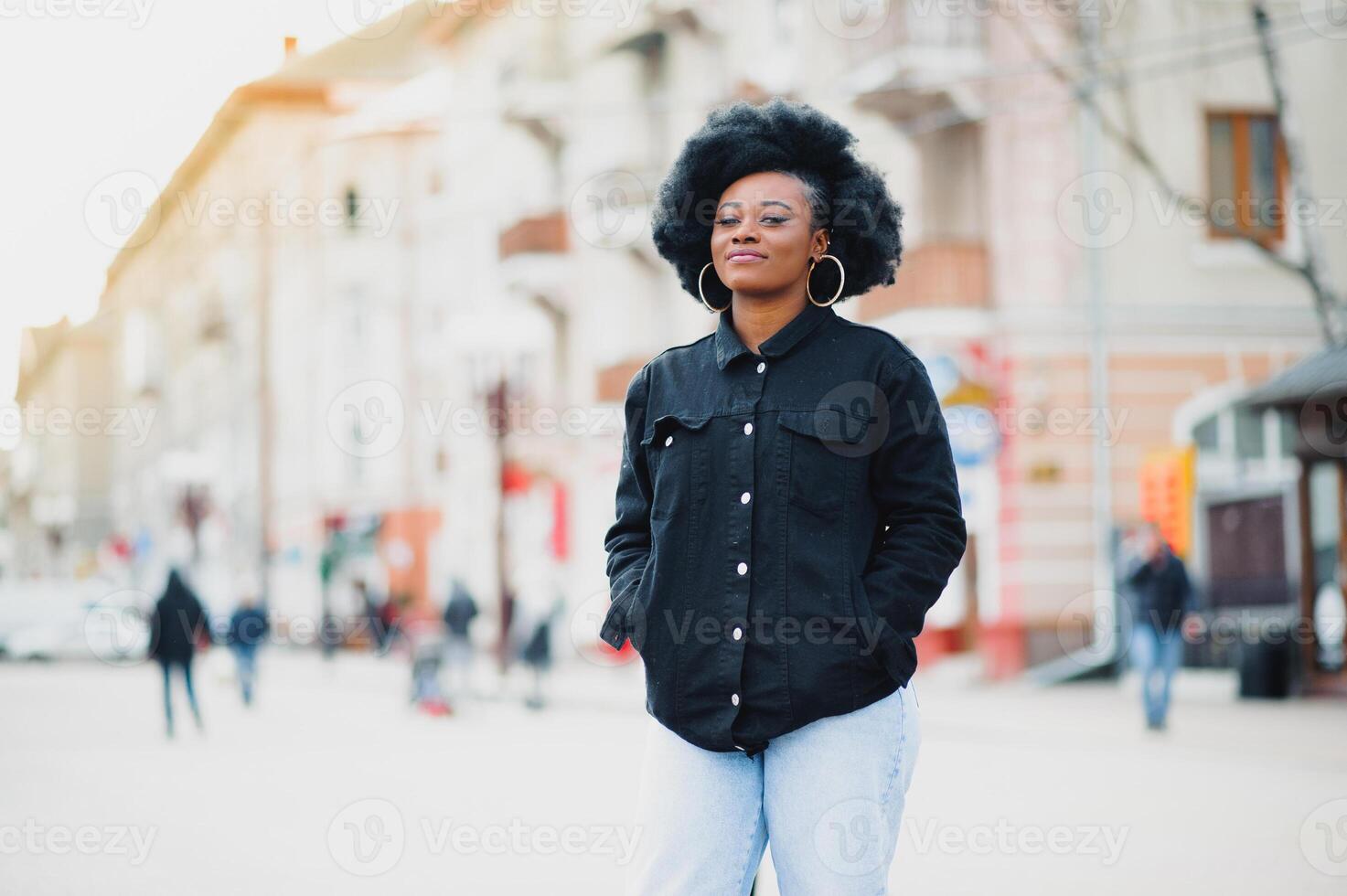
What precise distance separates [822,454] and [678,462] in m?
0.27

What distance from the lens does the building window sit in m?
22.3

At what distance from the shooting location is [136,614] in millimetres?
39438

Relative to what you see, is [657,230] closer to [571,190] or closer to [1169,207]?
[1169,207]

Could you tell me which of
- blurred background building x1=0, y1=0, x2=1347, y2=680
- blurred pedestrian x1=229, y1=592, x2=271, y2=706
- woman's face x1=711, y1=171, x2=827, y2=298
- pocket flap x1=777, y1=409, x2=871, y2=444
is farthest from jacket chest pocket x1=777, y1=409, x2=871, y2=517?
blurred pedestrian x1=229, y1=592, x2=271, y2=706

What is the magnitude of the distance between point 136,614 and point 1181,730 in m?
29.1

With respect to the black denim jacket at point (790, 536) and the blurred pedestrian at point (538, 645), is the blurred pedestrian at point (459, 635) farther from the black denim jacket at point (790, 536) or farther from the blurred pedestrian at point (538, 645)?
the black denim jacket at point (790, 536)

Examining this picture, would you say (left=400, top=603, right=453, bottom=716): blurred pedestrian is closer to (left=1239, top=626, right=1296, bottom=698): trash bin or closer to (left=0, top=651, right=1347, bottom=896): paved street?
(left=0, top=651, right=1347, bottom=896): paved street

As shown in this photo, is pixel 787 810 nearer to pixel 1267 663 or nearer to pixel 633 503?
pixel 633 503

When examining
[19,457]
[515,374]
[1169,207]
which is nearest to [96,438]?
[19,457]

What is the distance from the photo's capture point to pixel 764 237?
335cm

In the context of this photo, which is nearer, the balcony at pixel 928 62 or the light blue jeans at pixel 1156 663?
the light blue jeans at pixel 1156 663

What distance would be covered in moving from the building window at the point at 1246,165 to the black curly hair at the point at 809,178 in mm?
19888

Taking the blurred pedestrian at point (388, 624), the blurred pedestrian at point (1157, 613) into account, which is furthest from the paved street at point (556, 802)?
the blurred pedestrian at point (388, 624)

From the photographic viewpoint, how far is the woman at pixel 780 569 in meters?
3.14
